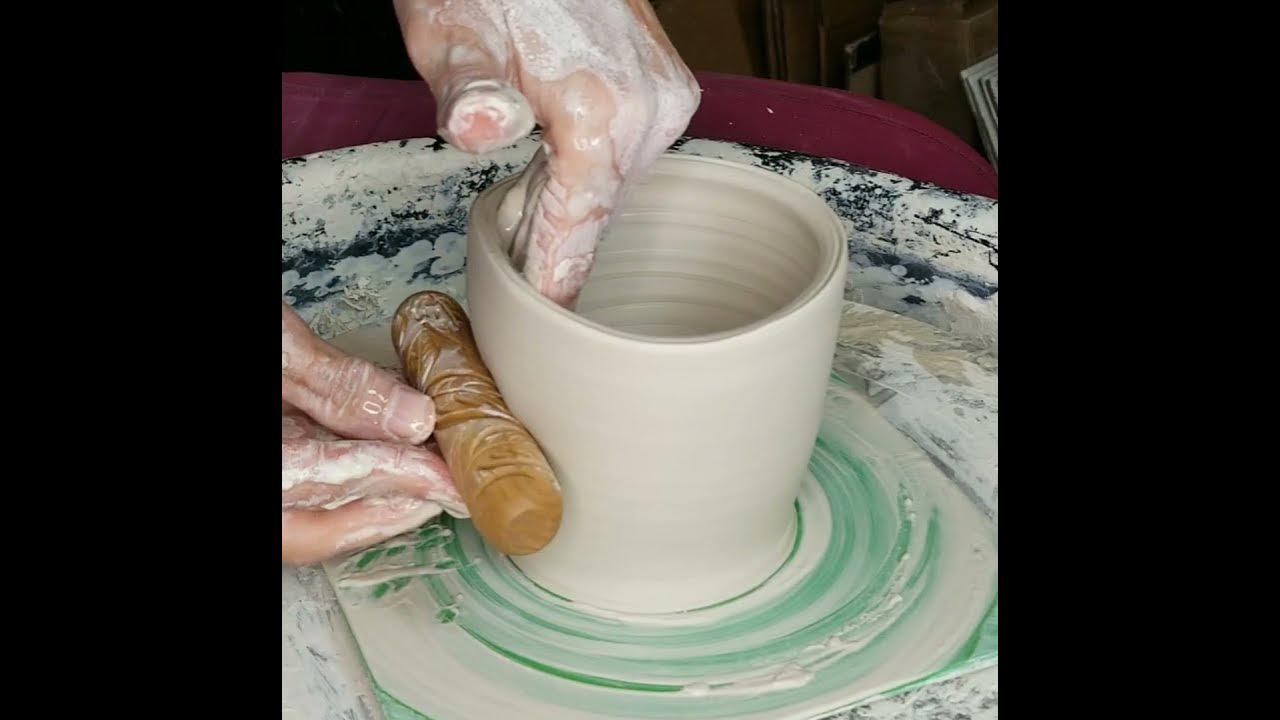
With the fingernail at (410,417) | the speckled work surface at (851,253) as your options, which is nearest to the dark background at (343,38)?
the speckled work surface at (851,253)

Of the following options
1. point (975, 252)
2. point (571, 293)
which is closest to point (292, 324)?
point (571, 293)

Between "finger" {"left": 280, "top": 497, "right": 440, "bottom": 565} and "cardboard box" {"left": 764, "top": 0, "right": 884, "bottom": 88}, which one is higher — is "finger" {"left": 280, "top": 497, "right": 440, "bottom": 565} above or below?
above

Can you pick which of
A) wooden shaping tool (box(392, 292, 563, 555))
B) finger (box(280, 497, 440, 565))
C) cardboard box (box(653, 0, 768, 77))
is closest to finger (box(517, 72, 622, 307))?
wooden shaping tool (box(392, 292, 563, 555))

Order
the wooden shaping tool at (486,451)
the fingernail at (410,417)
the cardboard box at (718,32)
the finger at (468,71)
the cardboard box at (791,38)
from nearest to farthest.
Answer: the finger at (468,71), the wooden shaping tool at (486,451), the fingernail at (410,417), the cardboard box at (718,32), the cardboard box at (791,38)

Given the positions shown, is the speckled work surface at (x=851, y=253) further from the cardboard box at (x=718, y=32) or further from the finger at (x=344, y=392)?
the cardboard box at (x=718, y=32)

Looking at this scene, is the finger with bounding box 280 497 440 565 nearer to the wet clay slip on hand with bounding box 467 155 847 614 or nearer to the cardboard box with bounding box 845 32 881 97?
the wet clay slip on hand with bounding box 467 155 847 614

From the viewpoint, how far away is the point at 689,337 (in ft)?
3.76

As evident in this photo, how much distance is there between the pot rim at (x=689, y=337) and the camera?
3.53 ft

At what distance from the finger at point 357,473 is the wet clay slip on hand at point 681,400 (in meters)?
0.11

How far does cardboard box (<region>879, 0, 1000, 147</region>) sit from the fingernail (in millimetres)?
2025

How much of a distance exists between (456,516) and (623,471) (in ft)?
0.63

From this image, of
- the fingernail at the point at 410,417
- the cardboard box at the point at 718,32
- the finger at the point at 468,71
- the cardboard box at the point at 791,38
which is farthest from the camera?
the cardboard box at the point at 791,38

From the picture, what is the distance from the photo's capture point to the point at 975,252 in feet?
5.20

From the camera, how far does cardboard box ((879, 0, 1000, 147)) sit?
287cm
